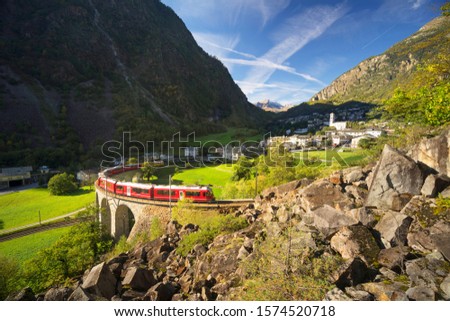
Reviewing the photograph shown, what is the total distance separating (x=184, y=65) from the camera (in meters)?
155

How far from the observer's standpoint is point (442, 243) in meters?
5.26

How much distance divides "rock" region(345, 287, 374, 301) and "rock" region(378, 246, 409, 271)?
4.16 feet

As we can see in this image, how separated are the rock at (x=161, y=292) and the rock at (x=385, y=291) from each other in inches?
254

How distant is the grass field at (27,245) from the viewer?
22.7 metres

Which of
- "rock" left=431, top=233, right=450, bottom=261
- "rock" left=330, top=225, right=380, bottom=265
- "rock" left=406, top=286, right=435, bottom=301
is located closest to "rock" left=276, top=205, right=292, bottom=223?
"rock" left=330, top=225, right=380, bottom=265

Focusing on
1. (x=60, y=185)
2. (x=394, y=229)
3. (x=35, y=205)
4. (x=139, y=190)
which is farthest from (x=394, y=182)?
(x=60, y=185)

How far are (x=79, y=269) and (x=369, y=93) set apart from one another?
193 metres

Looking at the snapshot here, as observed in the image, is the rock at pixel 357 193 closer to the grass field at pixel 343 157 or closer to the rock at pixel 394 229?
the rock at pixel 394 229

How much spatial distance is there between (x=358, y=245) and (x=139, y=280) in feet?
26.2

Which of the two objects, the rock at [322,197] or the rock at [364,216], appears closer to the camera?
the rock at [364,216]

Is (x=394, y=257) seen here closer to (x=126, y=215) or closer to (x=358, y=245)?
(x=358, y=245)

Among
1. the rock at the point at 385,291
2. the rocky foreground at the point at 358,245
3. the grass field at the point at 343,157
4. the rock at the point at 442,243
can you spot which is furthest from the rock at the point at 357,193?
the grass field at the point at 343,157
